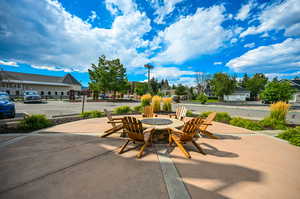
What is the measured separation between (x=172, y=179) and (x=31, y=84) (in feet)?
151

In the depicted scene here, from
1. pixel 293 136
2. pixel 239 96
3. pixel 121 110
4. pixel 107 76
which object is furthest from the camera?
pixel 239 96

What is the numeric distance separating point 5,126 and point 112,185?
5.93 metres

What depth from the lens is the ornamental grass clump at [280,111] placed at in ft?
20.1

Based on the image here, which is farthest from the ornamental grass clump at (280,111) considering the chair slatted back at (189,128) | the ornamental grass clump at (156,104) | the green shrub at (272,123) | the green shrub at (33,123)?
the green shrub at (33,123)

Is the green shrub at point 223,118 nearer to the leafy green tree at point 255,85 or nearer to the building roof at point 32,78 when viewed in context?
the building roof at point 32,78

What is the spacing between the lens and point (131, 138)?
126 inches

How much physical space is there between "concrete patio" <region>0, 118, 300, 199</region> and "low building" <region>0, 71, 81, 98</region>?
36.8m

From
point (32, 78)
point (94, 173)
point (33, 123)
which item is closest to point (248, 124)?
point (94, 173)

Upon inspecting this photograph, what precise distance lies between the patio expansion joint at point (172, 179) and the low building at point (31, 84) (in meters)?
38.4

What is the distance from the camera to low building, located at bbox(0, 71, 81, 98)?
28703 mm

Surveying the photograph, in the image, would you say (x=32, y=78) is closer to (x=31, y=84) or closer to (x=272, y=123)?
(x=31, y=84)

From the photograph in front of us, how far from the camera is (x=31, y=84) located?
3278 cm

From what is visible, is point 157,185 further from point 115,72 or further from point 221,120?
point 115,72

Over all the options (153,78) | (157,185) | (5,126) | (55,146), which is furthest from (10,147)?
(153,78)
